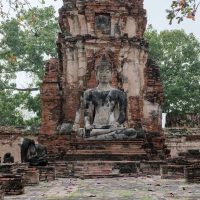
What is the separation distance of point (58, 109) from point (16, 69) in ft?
35.6

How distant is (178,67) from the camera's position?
67.2ft

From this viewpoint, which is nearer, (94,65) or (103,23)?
(94,65)

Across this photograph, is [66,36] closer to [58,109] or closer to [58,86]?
[58,86]

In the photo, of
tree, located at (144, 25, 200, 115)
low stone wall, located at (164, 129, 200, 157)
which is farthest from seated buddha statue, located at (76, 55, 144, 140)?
tree, located at (144, 25, 200, 115)

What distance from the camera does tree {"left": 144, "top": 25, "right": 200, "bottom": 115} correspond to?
61.2 ft

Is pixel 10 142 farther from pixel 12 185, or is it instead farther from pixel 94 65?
pixel 12 185

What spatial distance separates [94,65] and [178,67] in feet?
31.6

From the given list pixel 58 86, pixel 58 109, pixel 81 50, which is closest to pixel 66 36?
pixel 81 50

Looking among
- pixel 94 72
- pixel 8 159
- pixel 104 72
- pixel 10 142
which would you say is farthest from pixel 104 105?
pixel 10 142

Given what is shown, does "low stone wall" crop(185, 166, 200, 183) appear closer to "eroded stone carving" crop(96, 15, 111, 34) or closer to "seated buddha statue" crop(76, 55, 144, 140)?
"seated buddha statue" crop(76, 55, 144, 140)

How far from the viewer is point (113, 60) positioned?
493 inches

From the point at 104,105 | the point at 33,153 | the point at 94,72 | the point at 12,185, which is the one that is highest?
the point at 94,72

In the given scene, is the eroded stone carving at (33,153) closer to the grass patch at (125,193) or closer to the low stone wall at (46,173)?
the low stone wall at (46,173)

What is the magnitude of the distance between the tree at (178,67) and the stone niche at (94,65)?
5715 millimetres
